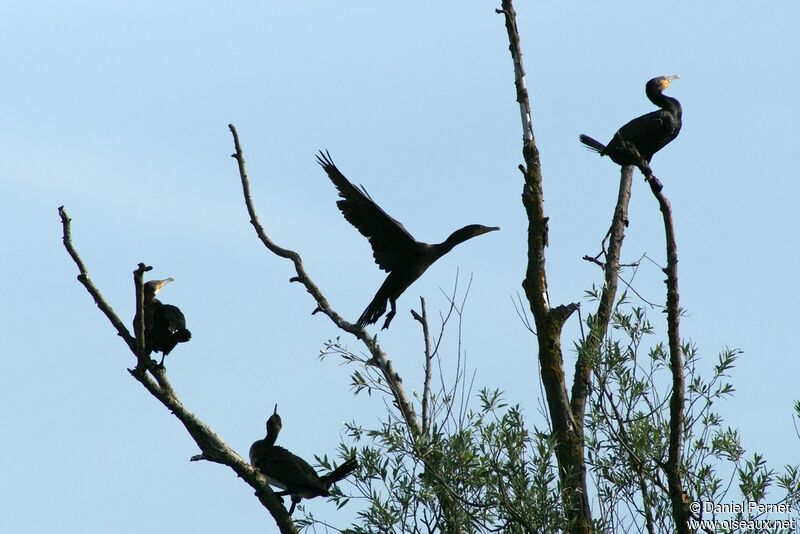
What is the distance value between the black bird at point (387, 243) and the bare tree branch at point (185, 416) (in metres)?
2.74

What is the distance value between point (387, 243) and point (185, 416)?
3387mm

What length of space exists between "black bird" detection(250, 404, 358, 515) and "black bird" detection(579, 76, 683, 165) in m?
3.22

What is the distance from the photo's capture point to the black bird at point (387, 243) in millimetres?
9383

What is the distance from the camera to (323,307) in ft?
28.5

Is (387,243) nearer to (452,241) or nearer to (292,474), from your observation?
(452,241)

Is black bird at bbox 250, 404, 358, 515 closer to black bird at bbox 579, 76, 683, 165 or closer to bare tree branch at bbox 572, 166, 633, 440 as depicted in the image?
bare tree branch at bbox 572, 166, 633, 440

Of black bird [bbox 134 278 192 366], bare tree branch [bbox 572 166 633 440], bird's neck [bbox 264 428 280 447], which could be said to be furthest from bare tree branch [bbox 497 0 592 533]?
black bird [bbox 134 278 192 366]

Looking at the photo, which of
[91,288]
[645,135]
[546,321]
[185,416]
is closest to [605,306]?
[546,321]

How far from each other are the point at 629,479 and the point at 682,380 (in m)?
0.68

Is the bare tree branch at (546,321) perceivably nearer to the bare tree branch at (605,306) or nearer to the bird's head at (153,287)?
the bare tree branch at (605,306)

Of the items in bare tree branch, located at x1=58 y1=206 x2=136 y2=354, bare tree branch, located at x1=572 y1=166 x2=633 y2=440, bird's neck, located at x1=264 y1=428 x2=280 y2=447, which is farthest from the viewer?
bird's neck, located at x1=264 y1=428 x2=280 y2=447

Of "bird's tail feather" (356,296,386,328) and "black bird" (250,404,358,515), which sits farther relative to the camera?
"bird's tail feather" (356,296,386,328)

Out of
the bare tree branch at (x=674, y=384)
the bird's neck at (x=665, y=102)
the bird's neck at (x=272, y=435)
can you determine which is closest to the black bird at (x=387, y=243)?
the bird's neck at (x=272, y=435)

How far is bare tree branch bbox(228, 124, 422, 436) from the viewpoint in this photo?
316 inches
